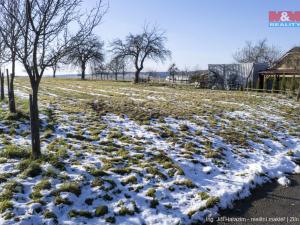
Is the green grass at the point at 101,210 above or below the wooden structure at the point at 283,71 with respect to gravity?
below

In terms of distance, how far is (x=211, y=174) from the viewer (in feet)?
22.0

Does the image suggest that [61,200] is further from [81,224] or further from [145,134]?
[145,134]

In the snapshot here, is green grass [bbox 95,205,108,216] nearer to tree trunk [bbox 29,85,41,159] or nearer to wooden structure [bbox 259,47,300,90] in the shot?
tree trunk [bbox 29,85,41,159]

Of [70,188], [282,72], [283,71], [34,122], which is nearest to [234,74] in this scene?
[283,71]

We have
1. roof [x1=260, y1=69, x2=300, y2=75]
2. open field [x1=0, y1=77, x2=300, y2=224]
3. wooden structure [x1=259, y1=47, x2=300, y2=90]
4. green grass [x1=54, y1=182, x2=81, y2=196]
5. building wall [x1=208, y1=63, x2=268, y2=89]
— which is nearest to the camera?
open field [x1=0, y1=77, x2=300, y2=224]

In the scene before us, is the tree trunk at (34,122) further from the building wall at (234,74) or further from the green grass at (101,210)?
the building wall at (234,74)

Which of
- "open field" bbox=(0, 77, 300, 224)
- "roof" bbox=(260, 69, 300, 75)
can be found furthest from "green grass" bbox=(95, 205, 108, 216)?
"roof" bbox=(260, 69, 300, 75)

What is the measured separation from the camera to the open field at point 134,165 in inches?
195

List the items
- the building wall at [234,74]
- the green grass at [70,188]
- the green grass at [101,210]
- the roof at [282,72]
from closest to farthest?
1. the green grass at [101,210]
2. the green grass at [70,188]
3. the roof at [282,72]
4. the building wall at [234,74]

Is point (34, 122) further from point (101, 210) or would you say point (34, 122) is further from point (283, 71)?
point (283, 71)

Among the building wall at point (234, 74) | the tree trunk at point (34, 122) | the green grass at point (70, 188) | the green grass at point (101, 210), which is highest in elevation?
the building wall at point (234, 74)

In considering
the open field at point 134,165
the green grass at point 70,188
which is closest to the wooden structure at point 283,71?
the open field at point 134,165

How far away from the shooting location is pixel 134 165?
21.9ft

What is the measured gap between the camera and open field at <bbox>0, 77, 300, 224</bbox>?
Result: 4.94m
